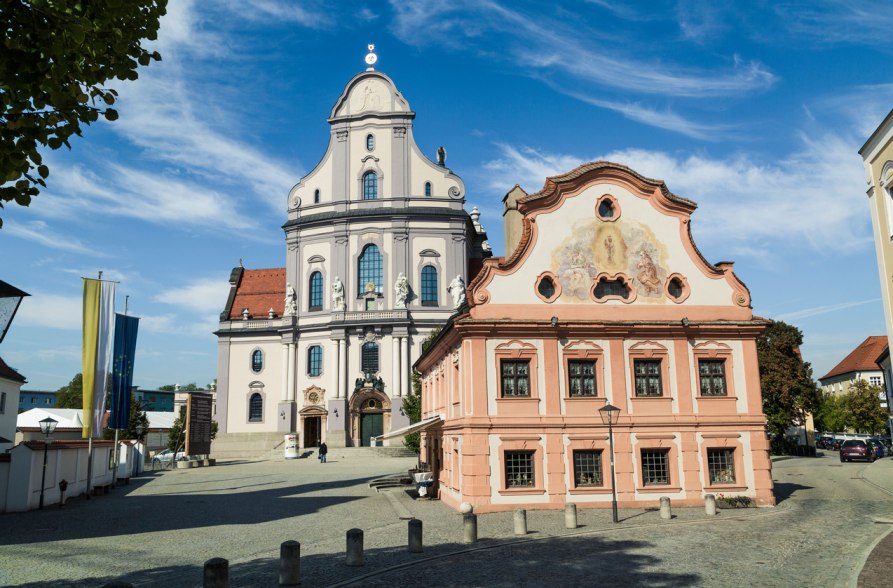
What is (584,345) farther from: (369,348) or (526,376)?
(369,348)

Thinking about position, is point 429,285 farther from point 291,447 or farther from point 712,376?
point 712,376

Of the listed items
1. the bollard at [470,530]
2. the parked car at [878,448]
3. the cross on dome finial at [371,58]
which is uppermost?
the cross on dome finial at [371,58]

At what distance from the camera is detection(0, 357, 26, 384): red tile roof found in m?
48.5

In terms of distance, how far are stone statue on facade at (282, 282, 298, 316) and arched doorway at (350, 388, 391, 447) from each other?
32.1 ft

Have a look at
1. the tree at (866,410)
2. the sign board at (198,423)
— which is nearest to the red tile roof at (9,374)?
the sign board at (198,423)

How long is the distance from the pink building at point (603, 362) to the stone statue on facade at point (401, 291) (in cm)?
3473

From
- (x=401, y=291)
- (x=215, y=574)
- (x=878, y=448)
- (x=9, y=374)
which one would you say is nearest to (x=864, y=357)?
(x=878, y=448)

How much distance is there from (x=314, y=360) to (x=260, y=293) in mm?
11100

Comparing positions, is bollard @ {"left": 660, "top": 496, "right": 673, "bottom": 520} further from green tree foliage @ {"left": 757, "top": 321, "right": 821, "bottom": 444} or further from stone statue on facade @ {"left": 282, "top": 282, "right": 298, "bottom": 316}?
stone statue on facade @ {"left": 282, "top": 282, "right": 298, "bottom": 316}

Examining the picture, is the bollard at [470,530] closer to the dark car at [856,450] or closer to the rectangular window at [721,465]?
the rectangular window at [721,465]

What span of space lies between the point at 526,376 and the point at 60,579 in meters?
15.0

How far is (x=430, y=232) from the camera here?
6325 centimetres

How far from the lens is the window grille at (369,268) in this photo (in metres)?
63.0

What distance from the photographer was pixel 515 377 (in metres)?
24.5
